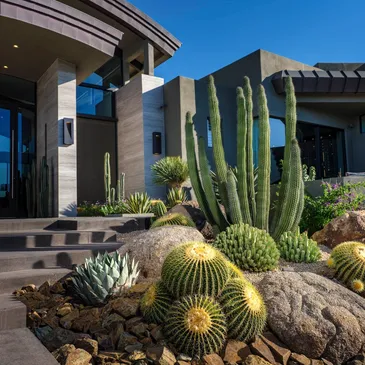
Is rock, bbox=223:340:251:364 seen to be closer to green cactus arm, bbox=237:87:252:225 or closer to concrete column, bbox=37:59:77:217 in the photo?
green cactus arm, bbox=237:87:252:225

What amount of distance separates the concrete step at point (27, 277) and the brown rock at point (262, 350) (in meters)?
2.54

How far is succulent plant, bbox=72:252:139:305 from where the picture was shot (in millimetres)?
3521

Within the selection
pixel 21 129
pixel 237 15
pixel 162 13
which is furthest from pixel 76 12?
pixel 237 15

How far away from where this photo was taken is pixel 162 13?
1642 centimetres

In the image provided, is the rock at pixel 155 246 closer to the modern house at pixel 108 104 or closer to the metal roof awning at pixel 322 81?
the modern house at pixel 108 104

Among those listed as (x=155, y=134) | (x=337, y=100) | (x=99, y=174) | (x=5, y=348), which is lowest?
(x=5, y=348)

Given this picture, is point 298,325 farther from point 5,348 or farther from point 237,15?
point 237,15

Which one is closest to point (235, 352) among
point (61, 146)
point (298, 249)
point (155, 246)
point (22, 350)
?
point (22, 350)

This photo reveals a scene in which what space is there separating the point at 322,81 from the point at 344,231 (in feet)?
33.9

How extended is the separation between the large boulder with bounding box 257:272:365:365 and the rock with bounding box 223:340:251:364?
0.35m

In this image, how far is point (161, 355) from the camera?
2.56 meters

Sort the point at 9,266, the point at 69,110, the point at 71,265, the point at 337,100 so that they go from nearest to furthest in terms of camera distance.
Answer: the point at 9,266 < the point at 71,265 < the point at 69,110 < the point at 337,100

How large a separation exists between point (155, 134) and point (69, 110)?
3418mm

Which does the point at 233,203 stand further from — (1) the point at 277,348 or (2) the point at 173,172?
(2) the point at 173,172
